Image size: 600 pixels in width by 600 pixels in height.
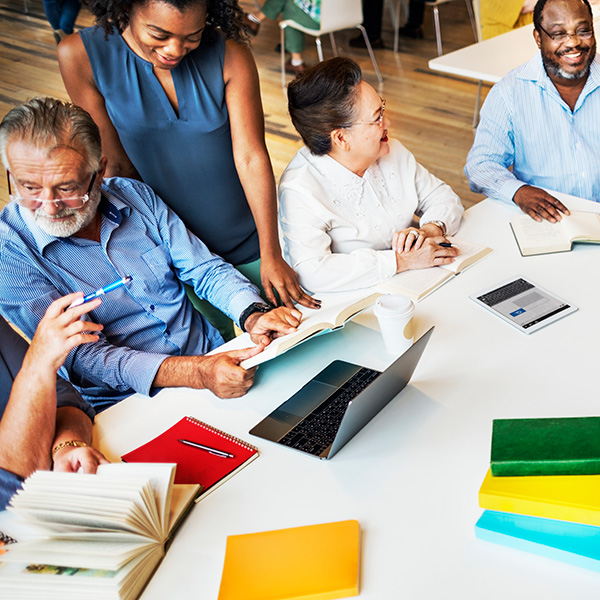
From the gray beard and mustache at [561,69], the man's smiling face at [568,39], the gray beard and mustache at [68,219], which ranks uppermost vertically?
the man's smiling face at [568,39]

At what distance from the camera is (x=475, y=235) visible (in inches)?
86.6

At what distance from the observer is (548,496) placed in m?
1.13

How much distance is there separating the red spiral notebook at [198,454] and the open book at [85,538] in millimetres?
168

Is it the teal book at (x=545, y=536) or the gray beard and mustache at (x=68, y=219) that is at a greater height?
the gray beard and mustache at (x=68, y=219)

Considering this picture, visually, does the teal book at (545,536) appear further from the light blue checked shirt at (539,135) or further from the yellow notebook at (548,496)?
the light blue checked shirt at (539,135)

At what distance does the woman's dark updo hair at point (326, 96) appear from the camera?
2023mm

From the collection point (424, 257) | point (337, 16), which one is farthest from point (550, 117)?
point (337, 16)

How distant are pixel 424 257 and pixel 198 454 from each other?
917 mm

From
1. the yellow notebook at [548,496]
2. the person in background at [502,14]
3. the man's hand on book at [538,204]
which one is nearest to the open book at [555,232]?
the man's hand on book at [538,204]

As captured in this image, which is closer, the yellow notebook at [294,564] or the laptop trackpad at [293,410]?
the yellow notebook at [294,564]

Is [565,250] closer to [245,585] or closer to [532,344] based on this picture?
[532,344]

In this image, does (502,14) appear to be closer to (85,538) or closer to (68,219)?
(68,219)

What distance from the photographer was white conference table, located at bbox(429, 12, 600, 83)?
3.25 metres

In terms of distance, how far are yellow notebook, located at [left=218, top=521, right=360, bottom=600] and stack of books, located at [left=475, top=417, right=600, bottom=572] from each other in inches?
9.0
